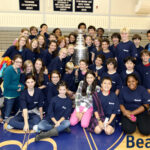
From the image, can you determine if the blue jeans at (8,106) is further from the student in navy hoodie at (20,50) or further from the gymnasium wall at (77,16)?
the gymnasium wall at (77,16)

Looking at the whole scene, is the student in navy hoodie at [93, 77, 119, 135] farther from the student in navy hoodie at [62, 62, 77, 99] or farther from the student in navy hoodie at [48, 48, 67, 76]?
the student in navy hoodie at [48, 48, 67, 76]

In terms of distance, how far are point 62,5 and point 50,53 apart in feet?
17.3

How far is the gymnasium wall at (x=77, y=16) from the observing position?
9367 mm

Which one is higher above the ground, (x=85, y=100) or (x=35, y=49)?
(x=35, y=49)

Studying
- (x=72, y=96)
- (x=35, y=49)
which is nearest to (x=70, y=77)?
(x=72, y=96)

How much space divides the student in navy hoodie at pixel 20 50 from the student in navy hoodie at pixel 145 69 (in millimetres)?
2772

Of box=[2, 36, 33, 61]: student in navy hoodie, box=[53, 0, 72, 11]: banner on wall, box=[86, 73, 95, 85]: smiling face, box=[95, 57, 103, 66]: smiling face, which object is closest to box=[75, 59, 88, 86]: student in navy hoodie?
box=[95, 57, 103, 66]: smiling face

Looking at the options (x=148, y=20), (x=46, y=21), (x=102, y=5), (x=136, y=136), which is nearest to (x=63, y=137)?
(x=136, y=136)

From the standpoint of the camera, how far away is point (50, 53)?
16.6 ft

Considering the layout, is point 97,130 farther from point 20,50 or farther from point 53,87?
point 20,50

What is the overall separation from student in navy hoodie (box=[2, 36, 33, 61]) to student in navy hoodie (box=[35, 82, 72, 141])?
1549 mm

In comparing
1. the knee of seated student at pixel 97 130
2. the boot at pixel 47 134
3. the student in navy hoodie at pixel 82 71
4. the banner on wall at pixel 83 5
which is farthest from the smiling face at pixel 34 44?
the banner on wall at pixel 83 5

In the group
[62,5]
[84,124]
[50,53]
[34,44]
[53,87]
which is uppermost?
[62,5]

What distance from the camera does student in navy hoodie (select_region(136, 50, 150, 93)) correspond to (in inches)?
168
